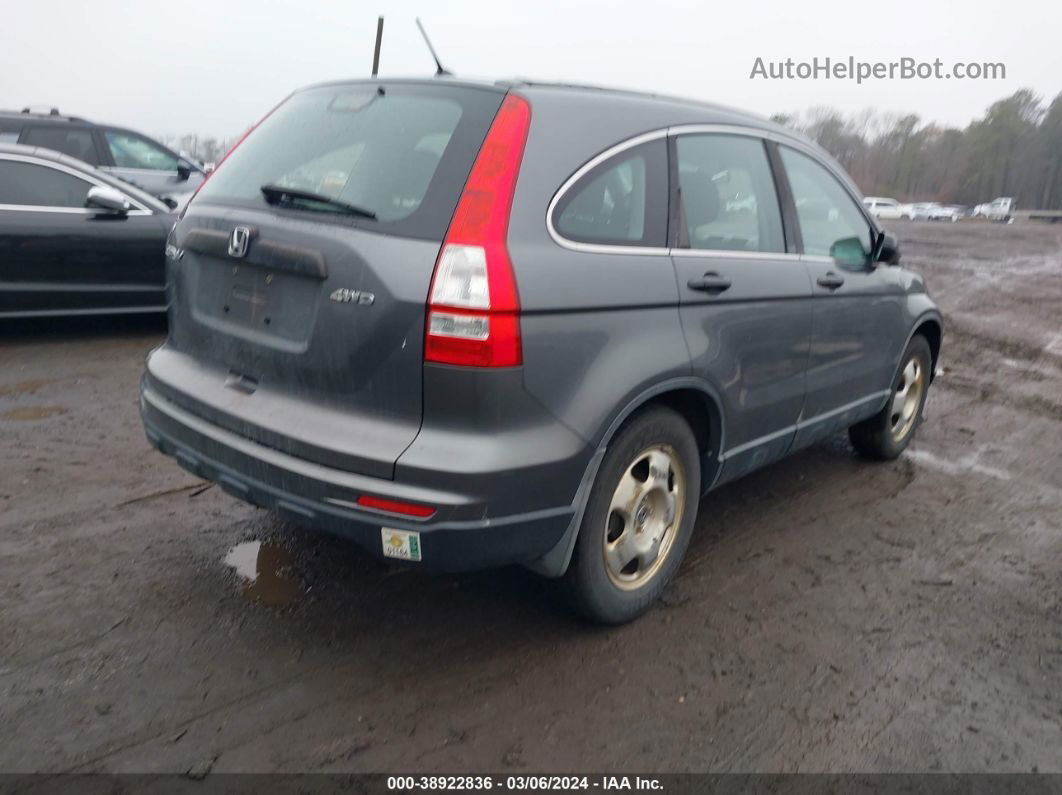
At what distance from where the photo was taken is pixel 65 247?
688 cm

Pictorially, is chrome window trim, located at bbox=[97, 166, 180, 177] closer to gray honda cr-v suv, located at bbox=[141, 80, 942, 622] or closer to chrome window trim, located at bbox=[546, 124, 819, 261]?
gray honda cr-v suv, located at bbox=[141, 80, 942, 622]

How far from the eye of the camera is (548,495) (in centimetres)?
271

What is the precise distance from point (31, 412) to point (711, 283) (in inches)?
165

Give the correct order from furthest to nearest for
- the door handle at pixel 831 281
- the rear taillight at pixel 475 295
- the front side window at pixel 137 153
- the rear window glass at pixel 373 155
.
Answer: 1. the front side window at pixel 137 153
2. the door handle at pixel 831 281
3. the rear window glass at pixel 373 155
4. the rear taillight at pixel 475 295

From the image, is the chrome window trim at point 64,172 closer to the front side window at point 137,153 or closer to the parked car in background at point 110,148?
the parked car in background at point 110,148

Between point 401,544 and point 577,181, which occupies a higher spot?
point 577,181

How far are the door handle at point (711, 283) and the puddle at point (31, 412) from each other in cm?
402

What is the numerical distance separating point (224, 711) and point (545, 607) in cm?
122

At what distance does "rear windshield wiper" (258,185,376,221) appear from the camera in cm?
275

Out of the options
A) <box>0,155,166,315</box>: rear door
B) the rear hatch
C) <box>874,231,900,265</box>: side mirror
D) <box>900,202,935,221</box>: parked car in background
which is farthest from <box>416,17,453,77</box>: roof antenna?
<box>900,202,935,221</box>: parked car in background

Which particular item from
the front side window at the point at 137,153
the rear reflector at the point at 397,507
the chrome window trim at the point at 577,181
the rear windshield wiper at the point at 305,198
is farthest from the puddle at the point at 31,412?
the front side window at the point at 137,153

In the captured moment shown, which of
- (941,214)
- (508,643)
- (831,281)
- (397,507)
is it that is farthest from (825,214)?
(941,214)

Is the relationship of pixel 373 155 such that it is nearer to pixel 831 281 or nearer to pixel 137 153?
pixel 831 281

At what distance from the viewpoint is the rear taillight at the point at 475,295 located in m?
2.52
